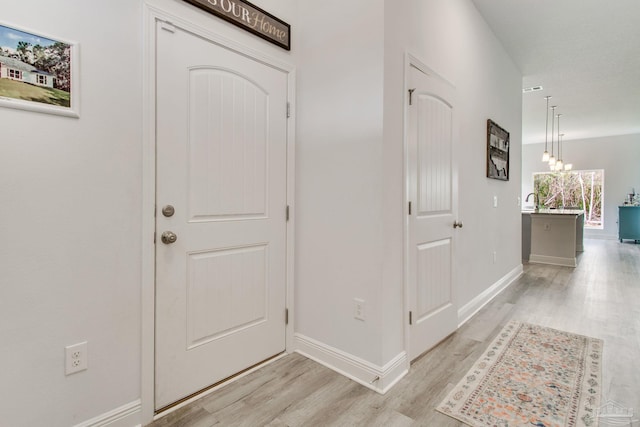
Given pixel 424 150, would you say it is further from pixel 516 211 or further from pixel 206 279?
pixel 516 211

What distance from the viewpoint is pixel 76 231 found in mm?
1349

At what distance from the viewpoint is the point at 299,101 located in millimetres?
2268

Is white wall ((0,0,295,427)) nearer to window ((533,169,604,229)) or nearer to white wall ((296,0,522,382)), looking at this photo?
white wall ((296,0,522,382))

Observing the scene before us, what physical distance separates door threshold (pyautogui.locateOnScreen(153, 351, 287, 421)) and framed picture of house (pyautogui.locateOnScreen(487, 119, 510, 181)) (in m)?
2.89

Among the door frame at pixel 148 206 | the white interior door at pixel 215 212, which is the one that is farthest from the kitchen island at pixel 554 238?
the door frame at pixel 148 206

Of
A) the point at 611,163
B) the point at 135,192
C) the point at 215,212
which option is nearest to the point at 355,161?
the point at 215,212

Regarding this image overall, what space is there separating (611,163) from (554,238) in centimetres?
578

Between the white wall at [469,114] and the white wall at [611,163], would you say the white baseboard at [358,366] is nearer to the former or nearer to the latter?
the white wall at [469,114]

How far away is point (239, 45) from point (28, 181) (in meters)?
1.28

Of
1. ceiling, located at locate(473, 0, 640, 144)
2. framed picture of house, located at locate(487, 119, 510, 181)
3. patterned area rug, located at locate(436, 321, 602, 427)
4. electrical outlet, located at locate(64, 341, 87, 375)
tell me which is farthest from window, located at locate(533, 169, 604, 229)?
electrical outlet, located at locate(64, 341, 87, 375)

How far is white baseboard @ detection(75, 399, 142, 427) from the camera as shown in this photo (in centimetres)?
141

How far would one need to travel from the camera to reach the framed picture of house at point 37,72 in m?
1.18

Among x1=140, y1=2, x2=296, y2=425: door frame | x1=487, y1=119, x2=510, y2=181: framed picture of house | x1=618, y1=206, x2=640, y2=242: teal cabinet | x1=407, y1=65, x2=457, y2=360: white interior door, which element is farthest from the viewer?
x1=618, y1=206, x2=640, y2=242: teal cabinet

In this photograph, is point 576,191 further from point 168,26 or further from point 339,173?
point 168,26
